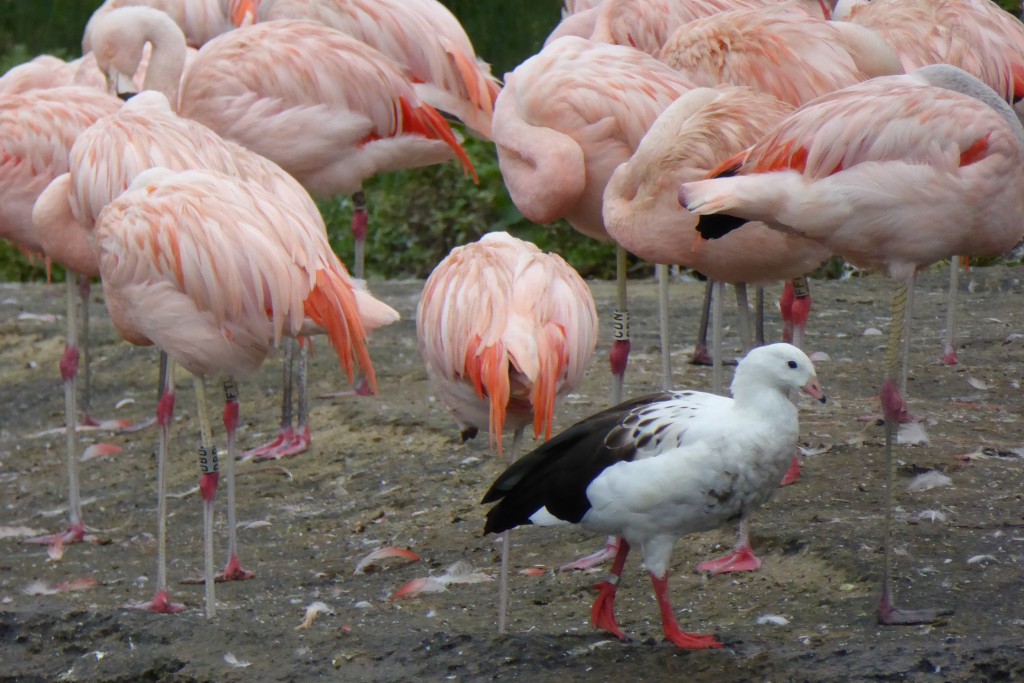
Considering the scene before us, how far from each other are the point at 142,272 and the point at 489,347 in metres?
0.97

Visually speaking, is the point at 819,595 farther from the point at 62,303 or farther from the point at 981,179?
the point at 62,303

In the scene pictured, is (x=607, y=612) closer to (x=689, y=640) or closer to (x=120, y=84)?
(x=689, y=640)

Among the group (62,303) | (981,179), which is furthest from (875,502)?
(62,303)

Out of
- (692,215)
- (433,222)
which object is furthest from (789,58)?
(433,222)

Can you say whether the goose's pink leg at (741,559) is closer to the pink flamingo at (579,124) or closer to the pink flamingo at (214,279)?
the pink flamingo at (579,124)

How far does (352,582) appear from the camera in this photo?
13.7ft

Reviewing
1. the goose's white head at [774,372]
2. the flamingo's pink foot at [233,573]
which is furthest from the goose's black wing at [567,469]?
the flamingo's pink foot at [233,573]

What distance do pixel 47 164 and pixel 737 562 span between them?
2.77m

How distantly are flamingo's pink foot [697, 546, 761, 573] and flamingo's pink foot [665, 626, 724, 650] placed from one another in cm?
53

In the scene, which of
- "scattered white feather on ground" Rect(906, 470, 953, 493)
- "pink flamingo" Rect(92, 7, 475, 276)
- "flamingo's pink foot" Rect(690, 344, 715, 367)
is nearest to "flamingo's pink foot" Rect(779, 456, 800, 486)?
"scattered white feather on ground" Rect(906, 470, 953, 493)

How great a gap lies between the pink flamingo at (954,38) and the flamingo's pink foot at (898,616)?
8.09 ft

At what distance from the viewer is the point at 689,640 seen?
3.17m

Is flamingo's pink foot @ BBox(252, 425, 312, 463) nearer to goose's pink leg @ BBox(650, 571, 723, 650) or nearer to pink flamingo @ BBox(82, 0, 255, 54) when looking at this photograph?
goose's pink leg @ BBox(650, 571, 723, 650)

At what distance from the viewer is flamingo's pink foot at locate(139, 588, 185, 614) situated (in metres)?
3.94
